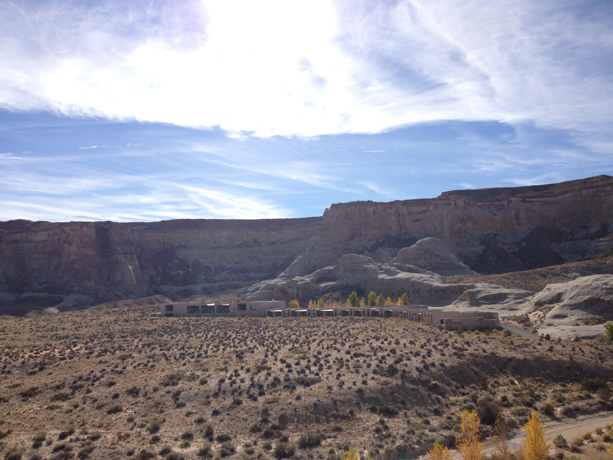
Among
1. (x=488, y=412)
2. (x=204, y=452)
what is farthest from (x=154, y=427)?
(x=488, y=412)

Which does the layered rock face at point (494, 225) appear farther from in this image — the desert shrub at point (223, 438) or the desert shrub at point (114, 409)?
the desert shrub at point (223, 438)

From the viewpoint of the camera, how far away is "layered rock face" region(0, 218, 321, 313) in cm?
8794

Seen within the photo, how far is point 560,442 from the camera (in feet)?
59.6

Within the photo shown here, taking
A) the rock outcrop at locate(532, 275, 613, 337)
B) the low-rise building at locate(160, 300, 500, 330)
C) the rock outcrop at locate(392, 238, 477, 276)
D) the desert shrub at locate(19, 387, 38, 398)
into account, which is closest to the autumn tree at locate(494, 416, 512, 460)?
the rock outcrop at locate(532, 275, 613, 337)

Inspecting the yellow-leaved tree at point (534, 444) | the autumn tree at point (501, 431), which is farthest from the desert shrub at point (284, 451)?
the yellow-leaved tree at point (534, 444)

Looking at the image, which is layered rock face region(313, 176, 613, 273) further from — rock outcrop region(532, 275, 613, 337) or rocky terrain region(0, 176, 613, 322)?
rock outcrop region(532, 275, 613, 337)

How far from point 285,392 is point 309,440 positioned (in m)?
4.87

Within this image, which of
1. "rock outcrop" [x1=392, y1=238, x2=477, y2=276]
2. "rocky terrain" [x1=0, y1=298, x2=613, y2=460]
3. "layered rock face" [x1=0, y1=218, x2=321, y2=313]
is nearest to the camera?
"rocky terrain" [x1=0, y1=298, x2=613, y2=460]

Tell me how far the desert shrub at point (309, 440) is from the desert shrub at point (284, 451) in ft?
1.80

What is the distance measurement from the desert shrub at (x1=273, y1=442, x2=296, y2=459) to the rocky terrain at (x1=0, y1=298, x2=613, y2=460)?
0.05m

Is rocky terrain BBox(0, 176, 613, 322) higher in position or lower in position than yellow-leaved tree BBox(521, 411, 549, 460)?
higher

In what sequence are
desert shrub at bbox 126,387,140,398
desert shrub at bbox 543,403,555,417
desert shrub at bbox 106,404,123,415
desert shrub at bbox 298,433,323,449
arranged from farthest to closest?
desert shrub at bbox 126,387,140,398
desert shrub at bbox 543,403,555,417
desert shrub at bbox 106,404,123,415
desert shrub at bbox 298,433,323,449

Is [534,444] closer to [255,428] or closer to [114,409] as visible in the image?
[255,428]

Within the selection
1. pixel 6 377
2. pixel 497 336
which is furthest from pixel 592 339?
pixel 6 377
